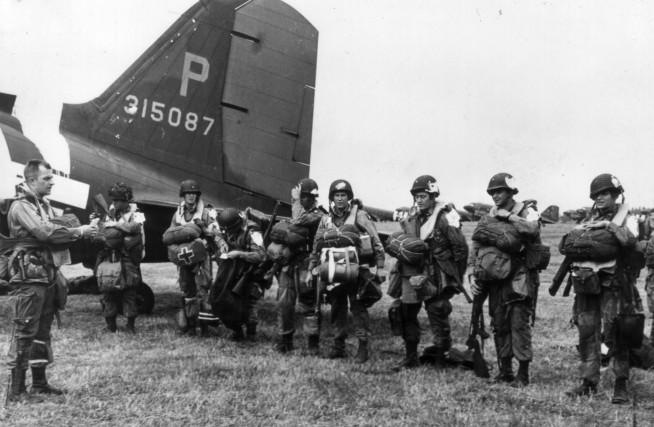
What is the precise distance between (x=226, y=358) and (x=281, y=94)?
5148mm

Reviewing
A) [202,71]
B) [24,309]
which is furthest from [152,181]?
[24,309]

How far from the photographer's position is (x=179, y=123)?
9.47 metres

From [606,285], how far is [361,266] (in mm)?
2502

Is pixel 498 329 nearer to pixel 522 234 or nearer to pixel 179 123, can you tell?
pixel 522 234

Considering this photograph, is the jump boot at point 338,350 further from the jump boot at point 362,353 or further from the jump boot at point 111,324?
the jump boot at point 111,324

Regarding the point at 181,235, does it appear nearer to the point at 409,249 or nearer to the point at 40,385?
the point at 40,385

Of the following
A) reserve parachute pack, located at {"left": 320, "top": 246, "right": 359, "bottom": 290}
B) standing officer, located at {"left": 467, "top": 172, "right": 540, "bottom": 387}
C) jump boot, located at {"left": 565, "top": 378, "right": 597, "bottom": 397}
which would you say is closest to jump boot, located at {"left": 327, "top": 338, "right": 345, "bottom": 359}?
reserve parachute pack, located at {"left": 320, "top": 246, "right": 359, "bottom": 290}

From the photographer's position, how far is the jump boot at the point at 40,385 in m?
4.84

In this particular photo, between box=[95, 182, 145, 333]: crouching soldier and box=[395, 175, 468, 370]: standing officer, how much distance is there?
142 inches

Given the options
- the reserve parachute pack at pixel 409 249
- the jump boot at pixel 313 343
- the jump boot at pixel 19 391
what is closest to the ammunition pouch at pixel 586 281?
the reserve parachute pack at pixel 409 249

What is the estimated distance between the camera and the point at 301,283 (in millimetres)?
6855

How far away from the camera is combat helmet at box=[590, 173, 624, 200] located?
5051mm

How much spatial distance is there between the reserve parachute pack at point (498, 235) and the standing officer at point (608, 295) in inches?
22.2

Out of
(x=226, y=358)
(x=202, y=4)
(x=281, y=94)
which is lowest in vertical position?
(x=226, y=358)
